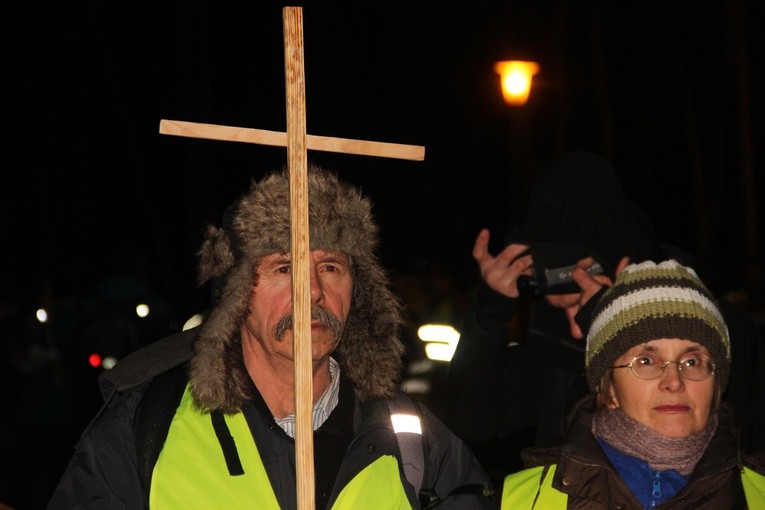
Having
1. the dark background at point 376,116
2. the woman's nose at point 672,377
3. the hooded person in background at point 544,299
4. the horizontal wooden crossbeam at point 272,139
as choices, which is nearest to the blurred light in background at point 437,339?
the dark background at point 376,116

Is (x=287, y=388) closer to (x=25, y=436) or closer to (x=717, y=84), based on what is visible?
(x=25, y=436)

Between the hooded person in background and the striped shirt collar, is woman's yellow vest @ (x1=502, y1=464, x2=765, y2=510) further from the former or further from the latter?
the hooded person in background

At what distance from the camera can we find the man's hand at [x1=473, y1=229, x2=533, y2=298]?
15.7 feet

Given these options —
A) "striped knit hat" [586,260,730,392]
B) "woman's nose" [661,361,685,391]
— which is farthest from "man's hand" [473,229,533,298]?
"woman's nose" [661,361,685,391]

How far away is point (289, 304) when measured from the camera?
12.8ft

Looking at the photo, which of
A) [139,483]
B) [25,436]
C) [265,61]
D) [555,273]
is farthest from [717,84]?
[139,483]

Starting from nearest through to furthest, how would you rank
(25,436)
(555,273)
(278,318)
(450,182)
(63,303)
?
(278,318)
(555,273)
(25,436)
(63,303)
(450,182)

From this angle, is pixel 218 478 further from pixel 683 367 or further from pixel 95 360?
pixel 95 360

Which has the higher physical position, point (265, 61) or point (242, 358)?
point (265, 61)

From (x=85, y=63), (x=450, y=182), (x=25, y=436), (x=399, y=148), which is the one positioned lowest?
(x=25, y=436)

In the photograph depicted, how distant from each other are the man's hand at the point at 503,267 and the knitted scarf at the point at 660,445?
917 millimetres

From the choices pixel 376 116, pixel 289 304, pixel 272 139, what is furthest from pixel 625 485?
pixel 376 116

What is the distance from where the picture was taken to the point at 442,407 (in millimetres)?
11828

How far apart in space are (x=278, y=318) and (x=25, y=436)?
8139 mm
